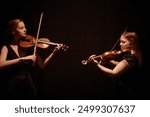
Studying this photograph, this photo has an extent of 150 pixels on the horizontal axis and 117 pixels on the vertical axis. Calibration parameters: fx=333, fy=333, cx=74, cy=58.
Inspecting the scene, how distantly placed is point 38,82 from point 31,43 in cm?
47

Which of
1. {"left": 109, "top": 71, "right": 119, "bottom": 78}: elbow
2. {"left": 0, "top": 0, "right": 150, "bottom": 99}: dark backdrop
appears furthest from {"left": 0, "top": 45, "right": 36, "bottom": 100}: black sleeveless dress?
{"left": 109, "top": 71, "right": 119, "bottom": 78}: elbow

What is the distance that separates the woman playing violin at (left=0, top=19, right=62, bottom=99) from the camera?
3529mm

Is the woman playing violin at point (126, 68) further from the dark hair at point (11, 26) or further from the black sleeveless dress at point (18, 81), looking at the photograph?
the dark hair at point (11, 26)

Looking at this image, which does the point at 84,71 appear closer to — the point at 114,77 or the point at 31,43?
the point at 114,77

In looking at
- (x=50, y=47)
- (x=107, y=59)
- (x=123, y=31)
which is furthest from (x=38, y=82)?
(x=123, y=31)

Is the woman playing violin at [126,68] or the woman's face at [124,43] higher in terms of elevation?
the woman's face at [124,43]

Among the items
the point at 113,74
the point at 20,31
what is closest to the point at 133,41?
the point at 113,74

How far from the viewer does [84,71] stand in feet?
11.9

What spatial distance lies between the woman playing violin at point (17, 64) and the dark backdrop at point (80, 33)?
0.09 meters

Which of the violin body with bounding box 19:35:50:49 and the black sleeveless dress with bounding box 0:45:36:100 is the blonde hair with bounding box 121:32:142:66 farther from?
the black sleeveless dress with bounding box 0:45:36:100

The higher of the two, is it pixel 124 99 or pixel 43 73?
pixel 43 73

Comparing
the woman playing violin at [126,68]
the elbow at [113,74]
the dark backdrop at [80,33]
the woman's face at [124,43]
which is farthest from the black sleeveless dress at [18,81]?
the woman's face at [124,43]

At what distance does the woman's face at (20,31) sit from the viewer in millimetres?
3570

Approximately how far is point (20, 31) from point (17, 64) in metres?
0.36
